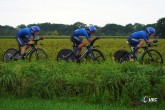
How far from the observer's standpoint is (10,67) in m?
12.0

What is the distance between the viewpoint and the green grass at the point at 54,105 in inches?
362

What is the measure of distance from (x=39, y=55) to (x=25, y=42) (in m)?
1.05

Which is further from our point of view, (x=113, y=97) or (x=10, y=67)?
(x=10, y=67)

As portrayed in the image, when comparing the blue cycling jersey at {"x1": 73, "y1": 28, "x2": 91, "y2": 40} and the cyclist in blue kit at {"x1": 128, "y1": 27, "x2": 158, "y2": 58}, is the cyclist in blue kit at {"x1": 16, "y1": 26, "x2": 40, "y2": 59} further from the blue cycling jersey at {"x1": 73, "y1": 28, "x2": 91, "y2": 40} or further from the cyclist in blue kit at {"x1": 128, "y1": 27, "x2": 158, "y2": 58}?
the cyclist in blue kit at {"x1": 128, "y1": 27, "x2": 158, "y2": 58}

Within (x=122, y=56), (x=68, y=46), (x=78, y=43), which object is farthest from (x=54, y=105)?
(x=68, y=46)

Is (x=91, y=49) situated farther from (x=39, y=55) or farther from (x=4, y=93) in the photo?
(x=4, y=93)

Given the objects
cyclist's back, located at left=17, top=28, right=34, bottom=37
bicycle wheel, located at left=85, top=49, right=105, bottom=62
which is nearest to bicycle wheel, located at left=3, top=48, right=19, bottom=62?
cyclist's back, located at left=17, top=28, right=34, bottom=37

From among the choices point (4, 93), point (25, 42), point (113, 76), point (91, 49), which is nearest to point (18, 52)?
point (25, 42)

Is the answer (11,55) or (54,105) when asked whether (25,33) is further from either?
(54,105)

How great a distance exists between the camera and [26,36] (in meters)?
18.1

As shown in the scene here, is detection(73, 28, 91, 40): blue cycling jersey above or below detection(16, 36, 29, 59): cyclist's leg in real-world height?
above

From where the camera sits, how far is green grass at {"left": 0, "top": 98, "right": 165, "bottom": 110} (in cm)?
919

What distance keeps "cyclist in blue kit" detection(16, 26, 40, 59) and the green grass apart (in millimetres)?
7482

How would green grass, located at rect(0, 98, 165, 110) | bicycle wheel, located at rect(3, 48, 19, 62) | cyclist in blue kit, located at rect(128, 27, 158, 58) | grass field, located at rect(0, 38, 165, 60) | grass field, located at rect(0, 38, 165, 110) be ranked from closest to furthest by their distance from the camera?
green grass, located at rect(0, 98, 165, 110)
grass field, located at rect(0, 38, 165, 110)
cyclist in blue kit, located at rect(128, 27, 158, 58)
bicycle wheel, located at rect(3, 48, 19, 62)
grass field, located at rect(0, 38, 165, 60)
